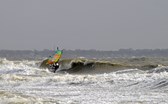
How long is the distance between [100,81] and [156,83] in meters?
4.25

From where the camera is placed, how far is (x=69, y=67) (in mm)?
49438

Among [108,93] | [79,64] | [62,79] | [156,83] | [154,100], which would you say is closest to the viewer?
[154,100]

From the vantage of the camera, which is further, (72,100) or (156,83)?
(156,83)

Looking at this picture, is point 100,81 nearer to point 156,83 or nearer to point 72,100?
point 156,83

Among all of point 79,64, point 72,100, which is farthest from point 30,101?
point 79,64

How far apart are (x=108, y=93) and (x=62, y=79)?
9.26 meters

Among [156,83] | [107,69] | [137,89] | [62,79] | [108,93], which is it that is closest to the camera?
[108,93]

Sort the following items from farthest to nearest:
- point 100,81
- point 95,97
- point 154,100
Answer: point 100,81, point 95,97, point 154,100

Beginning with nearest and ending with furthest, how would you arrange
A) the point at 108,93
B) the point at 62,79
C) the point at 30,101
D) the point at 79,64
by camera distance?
the point at 30,101 < the point at 108,93 < the point at 62,79 < the point at 79,64

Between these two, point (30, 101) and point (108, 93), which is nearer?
point (30, 101)

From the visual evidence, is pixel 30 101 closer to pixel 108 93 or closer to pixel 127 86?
pixel 108 93

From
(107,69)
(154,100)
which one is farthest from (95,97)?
(107,69)

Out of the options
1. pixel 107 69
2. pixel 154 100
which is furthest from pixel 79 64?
pixel 154 100

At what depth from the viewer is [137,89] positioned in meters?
19.4
